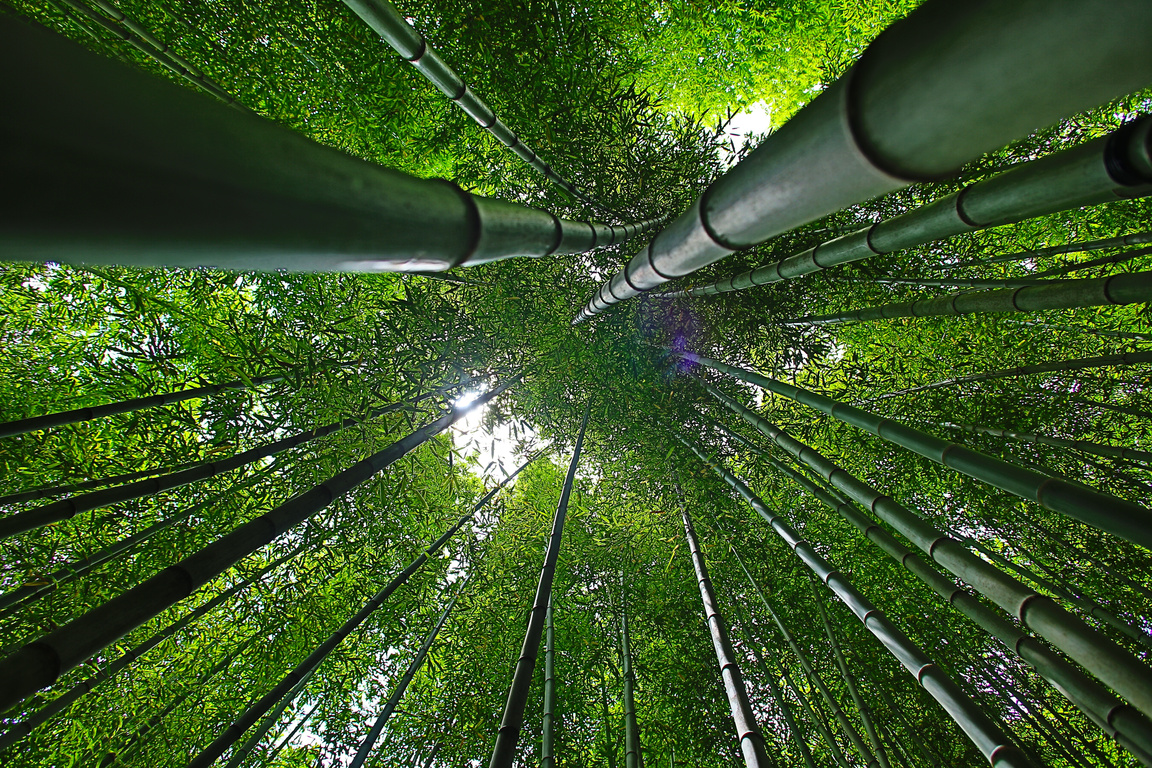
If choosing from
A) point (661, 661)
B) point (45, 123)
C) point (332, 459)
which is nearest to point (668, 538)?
point (661, 661)

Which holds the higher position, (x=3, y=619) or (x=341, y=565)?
(x=341, y=565)

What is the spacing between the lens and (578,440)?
351cm

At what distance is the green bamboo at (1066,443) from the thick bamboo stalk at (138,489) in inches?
162

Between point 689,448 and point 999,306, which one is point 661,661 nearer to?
point 689,448

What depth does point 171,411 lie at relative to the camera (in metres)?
3.22

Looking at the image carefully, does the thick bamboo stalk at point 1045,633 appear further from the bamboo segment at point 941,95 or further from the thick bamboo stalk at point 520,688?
the thick bamboo stalk at point 520,688

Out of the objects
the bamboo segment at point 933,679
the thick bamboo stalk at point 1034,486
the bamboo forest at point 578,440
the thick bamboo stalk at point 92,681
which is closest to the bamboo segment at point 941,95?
the bamboo forest at point 578,440

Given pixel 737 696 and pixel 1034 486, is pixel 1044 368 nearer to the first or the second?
pixel 1034 486

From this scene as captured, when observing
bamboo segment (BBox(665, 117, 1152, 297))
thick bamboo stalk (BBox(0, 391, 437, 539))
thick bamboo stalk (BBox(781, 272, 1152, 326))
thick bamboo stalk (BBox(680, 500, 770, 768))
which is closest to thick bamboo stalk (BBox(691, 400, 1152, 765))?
thick bamboo stalk (BBox(680, 500, 770, 768))

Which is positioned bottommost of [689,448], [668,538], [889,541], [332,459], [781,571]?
[889,541]

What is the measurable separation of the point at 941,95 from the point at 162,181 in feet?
2.64

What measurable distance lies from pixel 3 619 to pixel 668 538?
14.5 ft

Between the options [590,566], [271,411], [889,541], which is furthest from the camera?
[590,566]

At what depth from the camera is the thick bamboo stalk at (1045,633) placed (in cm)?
114
